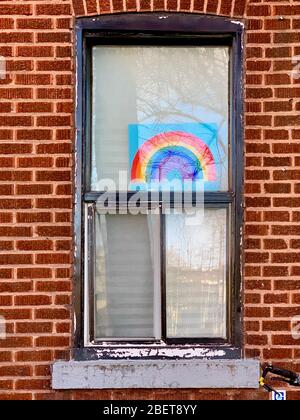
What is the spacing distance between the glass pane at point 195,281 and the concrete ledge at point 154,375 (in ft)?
0.78

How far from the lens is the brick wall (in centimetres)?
417

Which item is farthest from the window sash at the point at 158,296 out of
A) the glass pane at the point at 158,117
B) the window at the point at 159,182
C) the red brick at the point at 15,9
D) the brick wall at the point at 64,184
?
the red brick at the point at 15,9

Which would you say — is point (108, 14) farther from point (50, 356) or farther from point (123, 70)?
point (50, 356)

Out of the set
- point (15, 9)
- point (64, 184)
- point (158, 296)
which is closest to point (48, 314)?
point (158, 296)

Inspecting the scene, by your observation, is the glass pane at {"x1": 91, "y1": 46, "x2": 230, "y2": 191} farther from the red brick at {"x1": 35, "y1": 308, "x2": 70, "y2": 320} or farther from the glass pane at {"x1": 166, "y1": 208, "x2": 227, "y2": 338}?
the red brick at {"x1": 35, "y1": 308, "x2": 70, "y2": 320}

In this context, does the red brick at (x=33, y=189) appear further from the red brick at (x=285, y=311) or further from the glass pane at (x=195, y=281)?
the red brick at (x=285, y=311)

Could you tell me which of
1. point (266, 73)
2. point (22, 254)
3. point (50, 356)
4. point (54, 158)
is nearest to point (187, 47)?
point (266, 73)

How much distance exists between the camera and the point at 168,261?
428 centimetres

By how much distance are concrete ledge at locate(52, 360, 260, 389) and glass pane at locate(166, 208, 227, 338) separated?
0.78 feet

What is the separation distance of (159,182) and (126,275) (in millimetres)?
626

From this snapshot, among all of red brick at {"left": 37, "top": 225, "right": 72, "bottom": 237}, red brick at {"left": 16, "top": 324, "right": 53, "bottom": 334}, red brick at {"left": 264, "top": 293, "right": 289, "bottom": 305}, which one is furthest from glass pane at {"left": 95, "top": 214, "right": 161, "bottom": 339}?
red brick at {"left": 264, "top": 293, "right": 289, "bottom": 305}

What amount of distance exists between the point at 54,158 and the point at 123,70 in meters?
0.72

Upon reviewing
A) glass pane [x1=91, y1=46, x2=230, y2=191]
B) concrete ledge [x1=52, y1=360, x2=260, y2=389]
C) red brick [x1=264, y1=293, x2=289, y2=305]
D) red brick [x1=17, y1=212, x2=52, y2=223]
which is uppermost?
glass pane [x1=91, y1=46, x2=230, y2=191]

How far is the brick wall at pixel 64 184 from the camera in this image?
4168 millimetres
